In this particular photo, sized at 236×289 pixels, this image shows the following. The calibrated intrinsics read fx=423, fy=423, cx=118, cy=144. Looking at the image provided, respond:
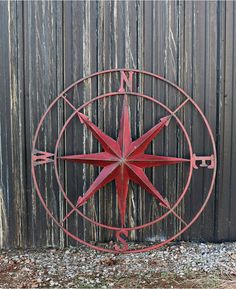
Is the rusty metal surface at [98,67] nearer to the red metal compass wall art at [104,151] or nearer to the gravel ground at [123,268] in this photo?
the red metal compass wall art at [104,151]

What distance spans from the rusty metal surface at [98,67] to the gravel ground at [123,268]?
0.55 ft

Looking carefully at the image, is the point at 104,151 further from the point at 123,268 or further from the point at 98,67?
the point at 123,268

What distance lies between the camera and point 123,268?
269 cm

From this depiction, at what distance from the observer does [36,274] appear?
8.58ft

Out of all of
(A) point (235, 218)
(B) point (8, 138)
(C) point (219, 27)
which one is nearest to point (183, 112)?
(C) point (219, 27)

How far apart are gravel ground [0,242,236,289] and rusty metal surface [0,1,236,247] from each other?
167mm

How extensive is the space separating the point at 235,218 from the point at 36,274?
1416 mm

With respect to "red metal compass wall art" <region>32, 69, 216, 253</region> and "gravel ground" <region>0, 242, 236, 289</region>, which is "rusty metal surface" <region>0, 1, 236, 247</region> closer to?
"red metal compass wall art" <region>32, 69, 216, 253</region>

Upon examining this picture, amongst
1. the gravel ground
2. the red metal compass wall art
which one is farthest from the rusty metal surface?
the gravel ground

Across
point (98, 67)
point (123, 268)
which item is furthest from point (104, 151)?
point (123, 268)

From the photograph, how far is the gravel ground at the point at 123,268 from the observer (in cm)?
251

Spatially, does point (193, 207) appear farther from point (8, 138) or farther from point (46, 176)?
point (8, 138)

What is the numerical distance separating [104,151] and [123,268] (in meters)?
0.77

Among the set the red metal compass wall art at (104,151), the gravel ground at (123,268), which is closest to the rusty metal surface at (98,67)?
the red metal compass wall art at (104,151)
